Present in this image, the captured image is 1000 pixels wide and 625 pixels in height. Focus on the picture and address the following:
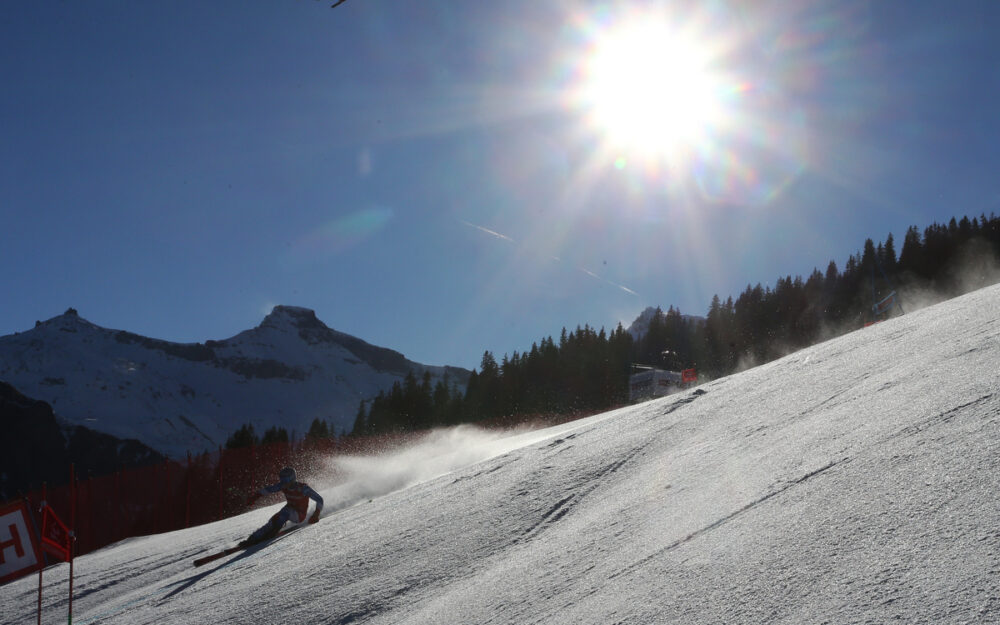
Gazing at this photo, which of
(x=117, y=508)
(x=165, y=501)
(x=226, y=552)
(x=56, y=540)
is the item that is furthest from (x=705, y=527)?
(x=117, y=508)

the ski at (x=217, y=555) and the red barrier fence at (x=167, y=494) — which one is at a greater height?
the red barrier fence at (x=167, y=494)

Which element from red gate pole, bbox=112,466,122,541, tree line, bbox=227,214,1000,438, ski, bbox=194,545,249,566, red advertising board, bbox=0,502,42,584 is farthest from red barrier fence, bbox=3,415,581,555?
tree line, bbox=227,214,1000,438

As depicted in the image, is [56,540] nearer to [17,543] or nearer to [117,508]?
[17,543]

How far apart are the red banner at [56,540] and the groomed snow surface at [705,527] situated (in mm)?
892

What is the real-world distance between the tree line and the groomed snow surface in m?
57.5

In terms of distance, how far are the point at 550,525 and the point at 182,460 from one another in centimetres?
1965

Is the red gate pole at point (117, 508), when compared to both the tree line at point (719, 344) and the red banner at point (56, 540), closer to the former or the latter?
the red banner at point (56, 540)

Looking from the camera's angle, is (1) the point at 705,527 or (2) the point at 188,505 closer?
(1) the point at 705,527

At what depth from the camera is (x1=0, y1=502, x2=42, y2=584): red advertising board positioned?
9383 mm

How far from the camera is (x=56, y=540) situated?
352 inches

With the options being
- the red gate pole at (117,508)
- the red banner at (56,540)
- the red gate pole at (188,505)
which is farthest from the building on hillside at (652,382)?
the red banner at (56,540)

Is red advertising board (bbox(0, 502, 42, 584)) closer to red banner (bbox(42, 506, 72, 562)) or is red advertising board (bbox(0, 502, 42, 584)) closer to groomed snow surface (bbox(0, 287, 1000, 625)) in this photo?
red banner (bbox(42, 506, 72, 562))

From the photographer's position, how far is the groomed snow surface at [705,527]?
135 inches

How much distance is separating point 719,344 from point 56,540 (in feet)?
261
